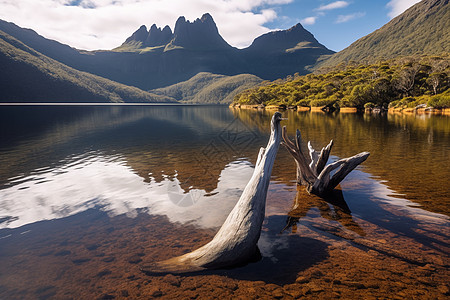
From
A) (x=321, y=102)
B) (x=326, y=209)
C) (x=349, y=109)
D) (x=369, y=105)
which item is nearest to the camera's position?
(x=326, y=209)

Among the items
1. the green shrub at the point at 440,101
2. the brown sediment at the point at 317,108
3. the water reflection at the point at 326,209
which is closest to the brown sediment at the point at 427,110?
the green shrub at the point at 440,101

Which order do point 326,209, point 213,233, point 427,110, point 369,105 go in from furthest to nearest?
point 369,105 < point 427,110 < point 326,209 < point 213,233

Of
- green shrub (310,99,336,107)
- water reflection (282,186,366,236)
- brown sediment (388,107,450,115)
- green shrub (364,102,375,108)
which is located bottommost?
water reflection (282,186,366,236)

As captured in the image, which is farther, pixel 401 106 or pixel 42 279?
pixel 401 106

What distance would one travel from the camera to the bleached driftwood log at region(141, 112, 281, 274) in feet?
18.1

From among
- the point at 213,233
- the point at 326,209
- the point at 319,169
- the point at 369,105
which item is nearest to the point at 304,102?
the point at 369,105

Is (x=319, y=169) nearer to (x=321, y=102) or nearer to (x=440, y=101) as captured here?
(x=440, y=101)

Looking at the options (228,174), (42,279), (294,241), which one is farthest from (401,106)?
(42,279)

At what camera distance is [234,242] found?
18.1 feet

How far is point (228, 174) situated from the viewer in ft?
48.6

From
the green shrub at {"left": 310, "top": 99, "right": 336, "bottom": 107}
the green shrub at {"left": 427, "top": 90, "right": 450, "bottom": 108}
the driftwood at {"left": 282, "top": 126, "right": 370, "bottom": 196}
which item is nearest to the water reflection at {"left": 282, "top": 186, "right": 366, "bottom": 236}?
the driftwood at {"left": 282, "top": 126, "right": 370, "bottom": 196}

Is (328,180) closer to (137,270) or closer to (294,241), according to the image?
(294,241)

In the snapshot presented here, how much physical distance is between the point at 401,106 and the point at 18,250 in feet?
286

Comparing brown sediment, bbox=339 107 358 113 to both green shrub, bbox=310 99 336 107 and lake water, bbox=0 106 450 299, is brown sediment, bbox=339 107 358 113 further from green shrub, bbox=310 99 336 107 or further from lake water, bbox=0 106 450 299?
lake water, bbox=0 106 450 299
